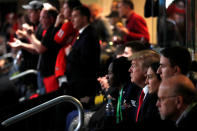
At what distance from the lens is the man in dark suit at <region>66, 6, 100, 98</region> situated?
578 centimetres

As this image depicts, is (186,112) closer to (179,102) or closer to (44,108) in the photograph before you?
(179,102)

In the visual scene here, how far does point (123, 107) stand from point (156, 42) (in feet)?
6.85

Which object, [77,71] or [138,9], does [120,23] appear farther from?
[77,71]

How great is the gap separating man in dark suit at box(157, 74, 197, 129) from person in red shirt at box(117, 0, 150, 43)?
3.08 m

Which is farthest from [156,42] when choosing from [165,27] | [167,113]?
[167,113]

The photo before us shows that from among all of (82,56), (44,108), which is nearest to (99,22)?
(82,56)

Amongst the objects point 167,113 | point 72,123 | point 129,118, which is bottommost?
point 72,123

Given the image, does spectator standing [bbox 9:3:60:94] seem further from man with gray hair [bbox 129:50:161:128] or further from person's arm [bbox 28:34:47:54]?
man with gray hair [bbox 129:50:161:128]

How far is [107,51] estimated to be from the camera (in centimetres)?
712

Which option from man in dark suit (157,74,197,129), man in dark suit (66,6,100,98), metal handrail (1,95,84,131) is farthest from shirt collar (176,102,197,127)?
man in dark suit (66,6,100,98)

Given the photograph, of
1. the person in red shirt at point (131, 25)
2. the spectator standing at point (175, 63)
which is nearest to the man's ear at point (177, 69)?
the spectator standing at point (175, 63)

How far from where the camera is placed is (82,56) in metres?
5.82

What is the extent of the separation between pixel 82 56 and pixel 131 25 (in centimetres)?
109

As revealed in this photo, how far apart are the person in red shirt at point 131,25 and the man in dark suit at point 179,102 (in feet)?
10.1
